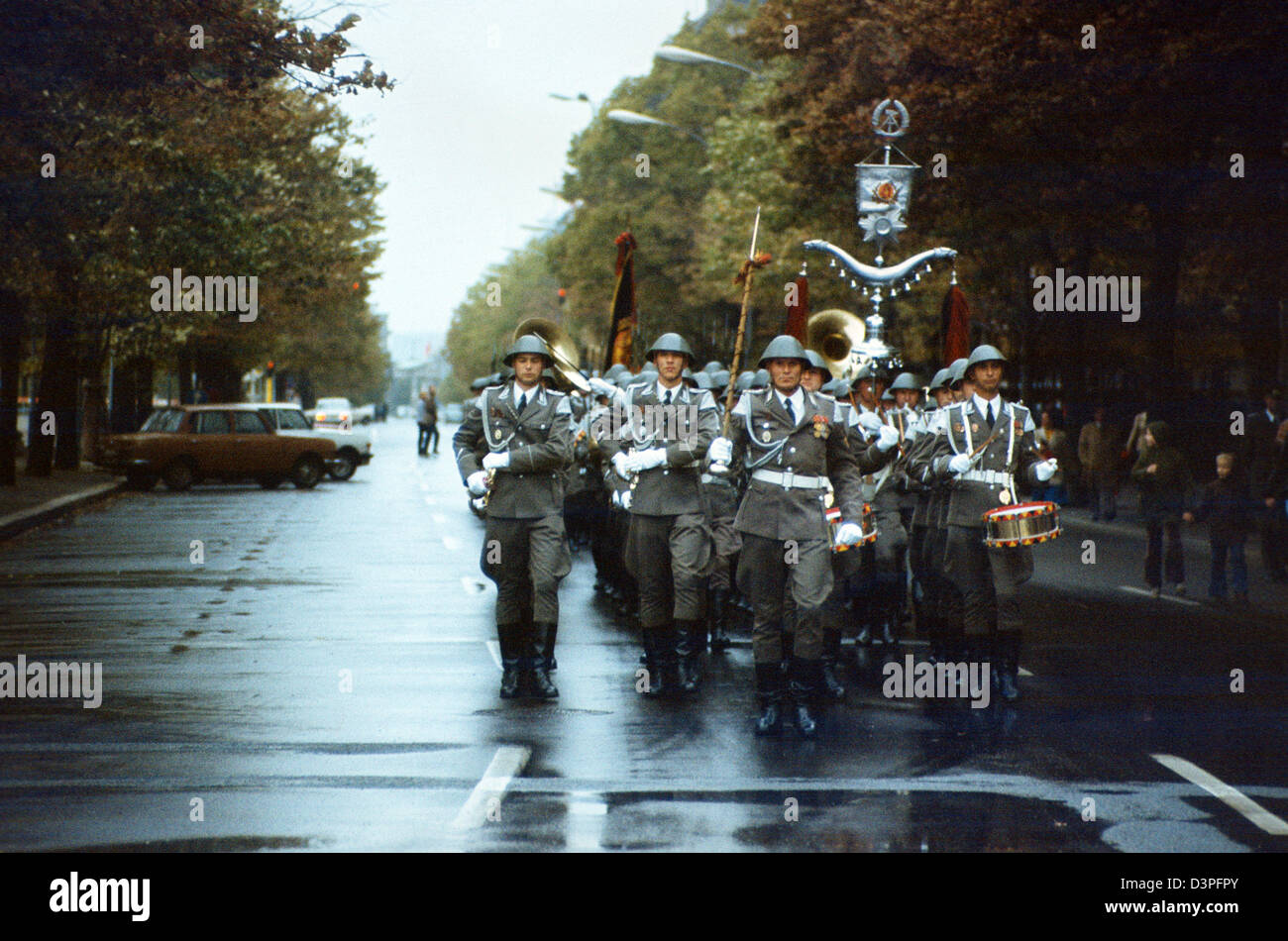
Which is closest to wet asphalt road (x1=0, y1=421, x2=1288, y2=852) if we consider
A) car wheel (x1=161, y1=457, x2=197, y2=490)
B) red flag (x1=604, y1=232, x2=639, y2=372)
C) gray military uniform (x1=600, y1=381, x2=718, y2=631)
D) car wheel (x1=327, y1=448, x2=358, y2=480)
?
gray military uniform (x1=600, y1=381, x2=718, y2=631)

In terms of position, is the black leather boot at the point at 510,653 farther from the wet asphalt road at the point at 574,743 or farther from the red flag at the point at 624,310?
the red flag at the point at 624,310

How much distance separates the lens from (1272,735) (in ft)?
30.1

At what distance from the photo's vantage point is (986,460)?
35.4ft

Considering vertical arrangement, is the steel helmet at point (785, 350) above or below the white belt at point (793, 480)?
above

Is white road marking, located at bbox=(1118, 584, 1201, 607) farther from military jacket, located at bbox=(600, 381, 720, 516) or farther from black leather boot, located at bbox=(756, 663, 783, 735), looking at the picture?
black leather boot, located at bbox=(756, 663, 783, 735)

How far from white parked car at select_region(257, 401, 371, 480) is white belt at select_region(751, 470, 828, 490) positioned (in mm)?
26826

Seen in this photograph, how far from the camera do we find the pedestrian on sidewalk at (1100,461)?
27344mm

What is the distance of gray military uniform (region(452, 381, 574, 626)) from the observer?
34.6 feet

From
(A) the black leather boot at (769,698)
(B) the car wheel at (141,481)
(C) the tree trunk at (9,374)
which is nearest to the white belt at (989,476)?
(A) the black leather boot at (769,698)

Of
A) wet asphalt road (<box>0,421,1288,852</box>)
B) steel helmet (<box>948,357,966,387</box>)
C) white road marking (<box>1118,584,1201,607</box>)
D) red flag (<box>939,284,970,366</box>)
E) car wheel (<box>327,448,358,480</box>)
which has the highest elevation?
red flag (<box>939,284,970,366</box>)

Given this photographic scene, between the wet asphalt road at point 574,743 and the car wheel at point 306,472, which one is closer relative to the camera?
the wet asphalt road at point 574,743

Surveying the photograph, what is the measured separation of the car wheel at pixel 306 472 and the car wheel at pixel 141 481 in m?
2.64

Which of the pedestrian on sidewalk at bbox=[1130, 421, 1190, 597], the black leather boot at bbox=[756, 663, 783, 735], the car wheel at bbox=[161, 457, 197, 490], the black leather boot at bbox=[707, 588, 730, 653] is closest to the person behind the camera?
the black leather boot at bbox=[756, 663, 783, 735]
